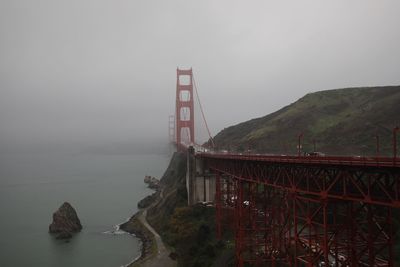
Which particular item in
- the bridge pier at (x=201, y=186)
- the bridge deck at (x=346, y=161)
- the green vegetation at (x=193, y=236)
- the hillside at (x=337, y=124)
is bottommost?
the green vegetation at (x=193, y=236)

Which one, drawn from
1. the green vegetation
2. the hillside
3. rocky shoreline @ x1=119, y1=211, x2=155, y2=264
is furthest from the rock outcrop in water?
the hillside

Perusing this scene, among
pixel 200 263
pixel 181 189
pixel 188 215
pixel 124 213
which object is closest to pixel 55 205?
pixel 124 213

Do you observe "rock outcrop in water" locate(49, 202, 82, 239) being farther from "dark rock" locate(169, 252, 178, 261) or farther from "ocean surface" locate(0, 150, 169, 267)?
"dark rock" locate(169, 252, 178, 261)

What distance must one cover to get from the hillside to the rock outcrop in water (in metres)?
24.3

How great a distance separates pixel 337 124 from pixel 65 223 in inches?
1629

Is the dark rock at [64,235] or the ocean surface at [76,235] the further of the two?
the dark rock at [64,235]

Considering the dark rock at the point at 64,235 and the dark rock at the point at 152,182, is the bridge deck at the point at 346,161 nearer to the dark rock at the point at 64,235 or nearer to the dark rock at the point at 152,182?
the dark rock at the point at 64,235

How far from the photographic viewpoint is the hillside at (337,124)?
48859 mm

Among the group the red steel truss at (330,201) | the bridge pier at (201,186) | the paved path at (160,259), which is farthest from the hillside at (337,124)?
the red steel truss at (330,201)

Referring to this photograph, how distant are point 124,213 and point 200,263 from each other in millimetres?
38854

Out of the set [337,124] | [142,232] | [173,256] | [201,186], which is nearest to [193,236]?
[173,256]

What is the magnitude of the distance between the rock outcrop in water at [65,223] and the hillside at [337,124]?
79.8 ft

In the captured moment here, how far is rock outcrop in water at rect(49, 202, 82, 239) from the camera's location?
2114 inches

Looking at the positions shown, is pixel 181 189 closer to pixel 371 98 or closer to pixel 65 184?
pixel 371 98
